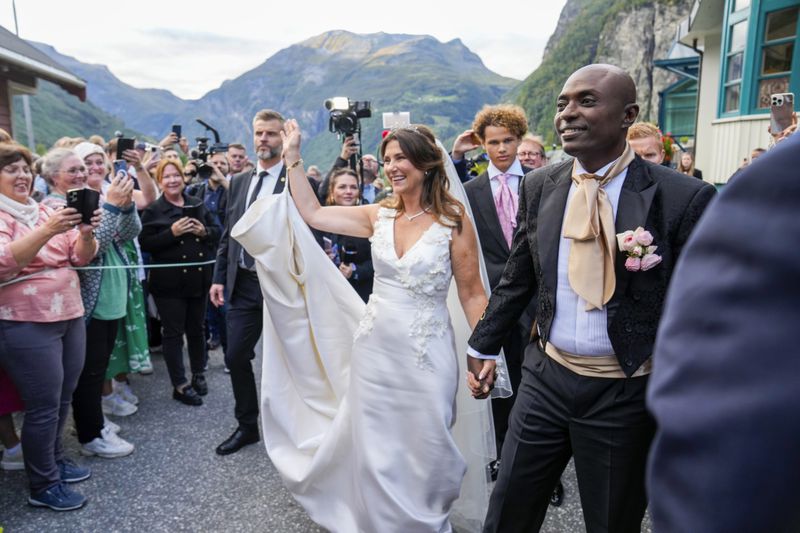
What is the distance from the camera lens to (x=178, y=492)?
143 inches

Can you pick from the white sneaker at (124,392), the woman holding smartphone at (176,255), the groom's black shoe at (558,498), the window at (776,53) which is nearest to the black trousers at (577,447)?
the groom's black shoe at (558,498)

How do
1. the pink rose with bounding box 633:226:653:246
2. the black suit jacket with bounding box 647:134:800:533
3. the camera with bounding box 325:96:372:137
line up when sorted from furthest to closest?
the camera with bounding box 325:96:372:137
the pink rose with bounding box 633:226:653:246
the black suit jacket with bounding box 647:134:800:533

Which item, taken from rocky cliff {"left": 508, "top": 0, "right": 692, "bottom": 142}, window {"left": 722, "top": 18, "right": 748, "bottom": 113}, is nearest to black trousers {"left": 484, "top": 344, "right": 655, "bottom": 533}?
window {"left": 722, "top": 18, "right": 748, "bottom": 113}

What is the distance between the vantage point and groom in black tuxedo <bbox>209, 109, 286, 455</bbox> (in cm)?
425

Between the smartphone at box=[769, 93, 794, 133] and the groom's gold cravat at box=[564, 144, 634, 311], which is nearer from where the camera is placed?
the groom's gold cravat at box=[564, 144, 634, 311]

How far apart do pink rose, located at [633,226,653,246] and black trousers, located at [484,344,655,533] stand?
51 cm

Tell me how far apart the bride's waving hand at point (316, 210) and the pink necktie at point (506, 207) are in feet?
2.82

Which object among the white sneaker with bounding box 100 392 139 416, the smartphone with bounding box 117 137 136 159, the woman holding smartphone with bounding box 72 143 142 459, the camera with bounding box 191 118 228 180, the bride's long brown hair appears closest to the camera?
the bride's long brown hair

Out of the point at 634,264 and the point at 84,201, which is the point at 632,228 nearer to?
the point at 634,264

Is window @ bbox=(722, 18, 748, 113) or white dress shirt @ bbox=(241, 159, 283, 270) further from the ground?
window @ bbox=(722, 18, 748, 113)

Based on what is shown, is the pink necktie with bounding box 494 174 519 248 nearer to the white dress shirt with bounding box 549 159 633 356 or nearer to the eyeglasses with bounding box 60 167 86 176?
the white dress shirt with bounding box 549 159 633 356

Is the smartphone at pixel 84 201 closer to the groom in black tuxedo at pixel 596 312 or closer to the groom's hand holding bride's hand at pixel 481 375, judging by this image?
the groom's hand holding bride's hand at pixel 481 375

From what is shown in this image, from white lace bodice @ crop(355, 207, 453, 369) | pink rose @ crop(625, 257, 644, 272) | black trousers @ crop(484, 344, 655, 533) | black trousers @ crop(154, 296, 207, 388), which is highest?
pink rose @ crop(625, 257, 644, 272)

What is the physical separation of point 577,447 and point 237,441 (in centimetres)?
285
